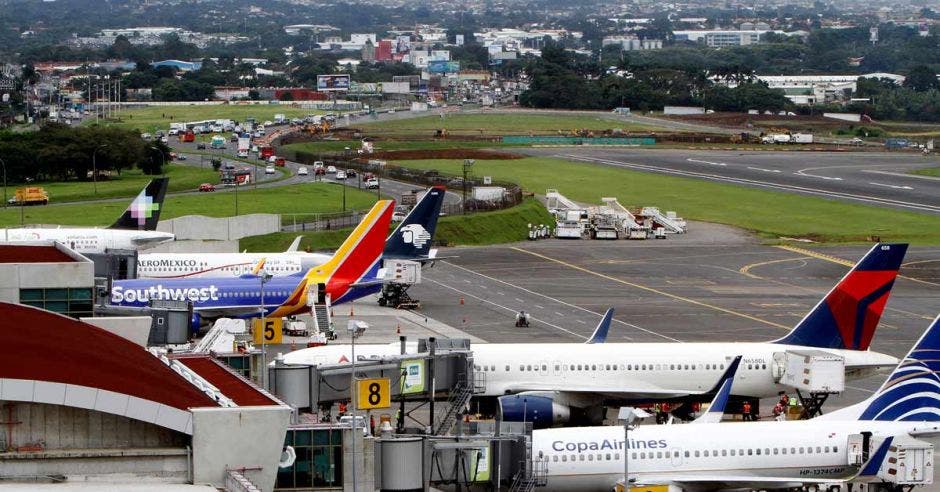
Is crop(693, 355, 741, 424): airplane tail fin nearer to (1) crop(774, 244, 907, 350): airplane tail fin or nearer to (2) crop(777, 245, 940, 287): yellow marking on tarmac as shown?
(1) crop(774, 244, 907, 350): airplane tail fin

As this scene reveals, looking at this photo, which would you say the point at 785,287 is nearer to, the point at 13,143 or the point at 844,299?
the point at 844,299

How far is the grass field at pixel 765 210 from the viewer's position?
506ft

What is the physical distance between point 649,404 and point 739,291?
2006 inches

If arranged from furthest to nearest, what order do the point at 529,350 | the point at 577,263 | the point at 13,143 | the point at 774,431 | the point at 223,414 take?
the point at 13,143 → the point at 577,263 → the point at 529,350 → the point at 774,431 → the point at 223,414

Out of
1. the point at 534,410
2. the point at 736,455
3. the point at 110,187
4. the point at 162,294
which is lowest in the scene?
the point at 110,187

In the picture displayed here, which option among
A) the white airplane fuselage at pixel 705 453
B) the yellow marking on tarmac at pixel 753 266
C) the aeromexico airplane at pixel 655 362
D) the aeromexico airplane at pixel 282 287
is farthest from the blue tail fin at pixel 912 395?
the yellow marking on tarmac at pixel 753 266

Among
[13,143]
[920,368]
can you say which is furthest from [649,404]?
[13,143]

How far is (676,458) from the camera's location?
51.8 meters

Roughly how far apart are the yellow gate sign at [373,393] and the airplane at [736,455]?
4997mm

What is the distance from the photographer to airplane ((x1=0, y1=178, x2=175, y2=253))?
4195 inches

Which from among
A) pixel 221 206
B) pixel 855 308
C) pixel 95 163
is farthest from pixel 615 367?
pixel 95 163

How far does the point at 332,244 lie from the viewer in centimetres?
13400

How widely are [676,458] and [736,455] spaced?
6.69 feet

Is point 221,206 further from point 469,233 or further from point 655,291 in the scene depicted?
point 655,291
